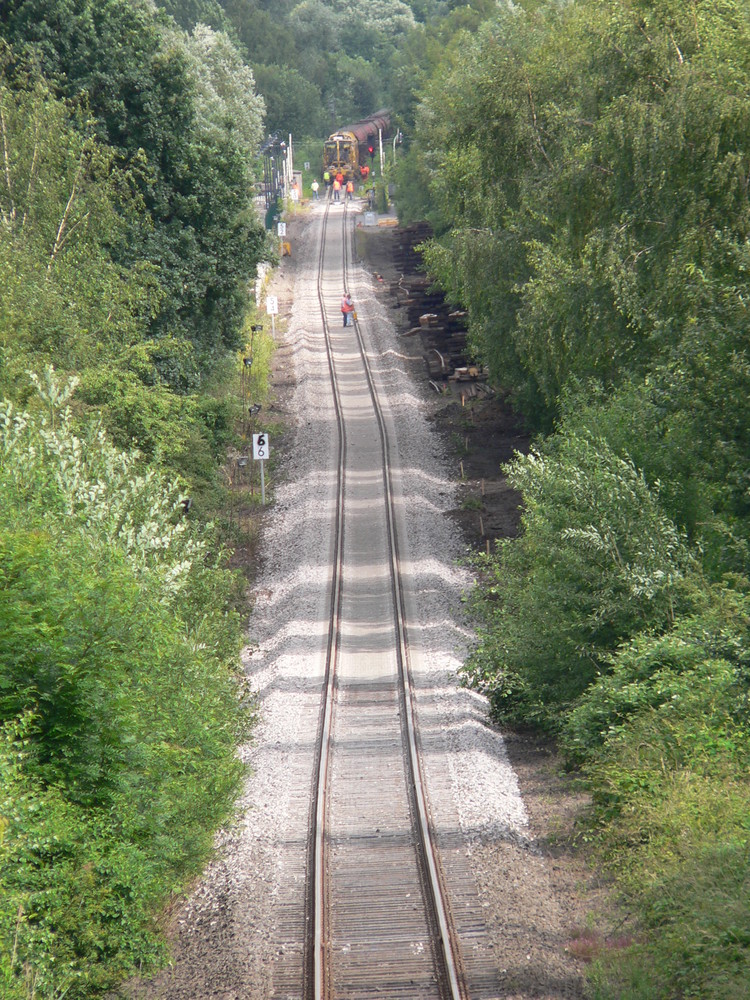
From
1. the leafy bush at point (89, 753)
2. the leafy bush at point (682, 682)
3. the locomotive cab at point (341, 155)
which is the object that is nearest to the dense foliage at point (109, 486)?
the leafy bush at point (89, 753)

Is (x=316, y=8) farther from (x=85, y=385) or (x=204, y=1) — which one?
(x=85, y=385)

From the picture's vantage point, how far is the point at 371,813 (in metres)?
13.7

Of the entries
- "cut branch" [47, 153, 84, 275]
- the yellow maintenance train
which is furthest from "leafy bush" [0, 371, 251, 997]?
the yellow maintenance train

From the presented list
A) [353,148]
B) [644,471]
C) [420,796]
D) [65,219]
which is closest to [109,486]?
[420,796]

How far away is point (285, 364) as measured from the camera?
138ft

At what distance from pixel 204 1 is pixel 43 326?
8036cm

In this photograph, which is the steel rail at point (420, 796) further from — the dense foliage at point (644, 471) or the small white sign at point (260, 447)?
the small white sign at point (260, 447)

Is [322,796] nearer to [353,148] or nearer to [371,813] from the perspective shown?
[371,813]

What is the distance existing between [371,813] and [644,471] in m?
6.89

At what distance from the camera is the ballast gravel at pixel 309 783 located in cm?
Result: 1048

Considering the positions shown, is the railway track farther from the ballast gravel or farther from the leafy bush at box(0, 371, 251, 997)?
the leafy bush at box(0, 371, 251, 997)

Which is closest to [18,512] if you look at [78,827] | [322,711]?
[78,827]

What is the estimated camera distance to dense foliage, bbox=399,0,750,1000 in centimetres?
1055

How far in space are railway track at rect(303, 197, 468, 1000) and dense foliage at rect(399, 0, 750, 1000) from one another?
74.1 inches
